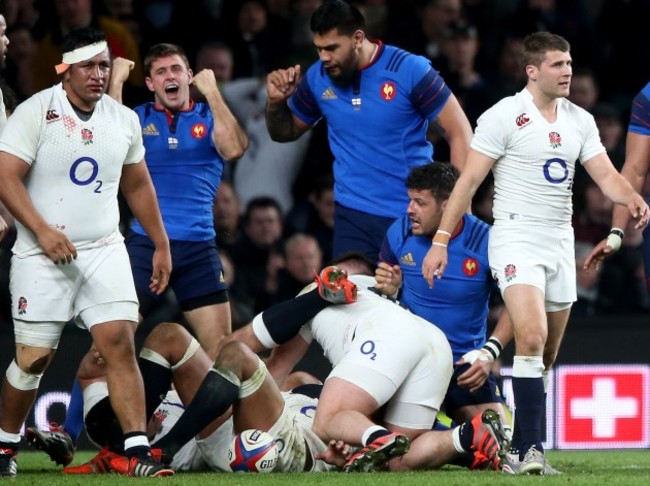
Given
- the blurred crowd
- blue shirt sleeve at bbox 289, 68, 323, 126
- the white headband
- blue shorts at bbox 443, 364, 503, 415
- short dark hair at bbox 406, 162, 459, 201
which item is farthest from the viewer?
the blurred crowd

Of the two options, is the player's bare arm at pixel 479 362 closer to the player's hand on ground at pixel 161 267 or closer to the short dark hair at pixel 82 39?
the player's hand on ground at pixel 161 267

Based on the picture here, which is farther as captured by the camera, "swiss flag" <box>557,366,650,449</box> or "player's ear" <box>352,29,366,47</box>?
"swiss flag" <box>557,366,650,449</box>

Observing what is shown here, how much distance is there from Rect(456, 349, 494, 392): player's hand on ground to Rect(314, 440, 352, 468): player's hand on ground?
26.1 inches

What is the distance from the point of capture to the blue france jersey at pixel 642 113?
723cm

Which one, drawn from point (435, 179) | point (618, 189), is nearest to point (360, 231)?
point (435, 179)

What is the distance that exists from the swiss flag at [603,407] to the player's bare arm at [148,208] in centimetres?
324

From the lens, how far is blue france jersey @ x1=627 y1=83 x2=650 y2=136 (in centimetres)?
723

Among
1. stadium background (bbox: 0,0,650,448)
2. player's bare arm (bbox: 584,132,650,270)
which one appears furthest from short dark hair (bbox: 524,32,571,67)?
stadium background (bbox: 0,0,650,448)

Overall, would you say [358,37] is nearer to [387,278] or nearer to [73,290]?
[387,278]

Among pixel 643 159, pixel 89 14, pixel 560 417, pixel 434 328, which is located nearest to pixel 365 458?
pixel 434 328

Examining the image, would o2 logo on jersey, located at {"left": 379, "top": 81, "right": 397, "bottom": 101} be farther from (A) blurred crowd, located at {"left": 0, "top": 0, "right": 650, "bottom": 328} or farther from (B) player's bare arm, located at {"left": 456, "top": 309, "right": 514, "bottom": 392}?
(A) blurred crowd, located at {"left": 0, "top": 0, "right": 650, "bottom": 328}

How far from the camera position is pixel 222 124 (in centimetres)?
848

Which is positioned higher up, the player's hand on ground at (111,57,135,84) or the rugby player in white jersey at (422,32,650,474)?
the player's hand on ground at (111,57,135,84)

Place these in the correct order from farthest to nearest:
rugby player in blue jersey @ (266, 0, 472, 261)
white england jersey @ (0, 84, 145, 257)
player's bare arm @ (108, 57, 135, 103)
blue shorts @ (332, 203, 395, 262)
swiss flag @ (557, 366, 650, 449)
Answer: swiss flag @ (557, 366, 650, 449)
blue shorts @ (332, 203, 395, 262)
rugby player in blue jersey @ (266, 0, 472, 261)
player's bare arm @ (108, 57, 135, 103)
white england jersey @ (0, 84, 145, 257)
